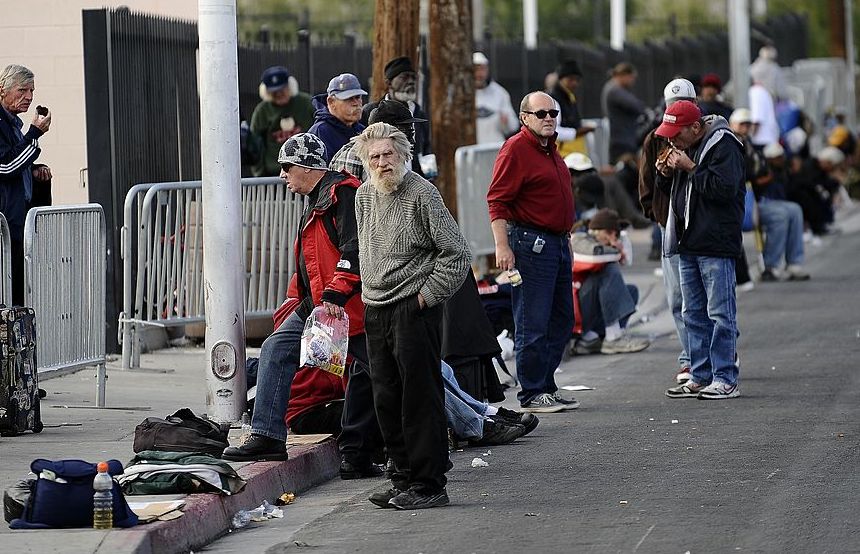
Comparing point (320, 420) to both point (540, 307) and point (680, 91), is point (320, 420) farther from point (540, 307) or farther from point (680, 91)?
point (680, 91)

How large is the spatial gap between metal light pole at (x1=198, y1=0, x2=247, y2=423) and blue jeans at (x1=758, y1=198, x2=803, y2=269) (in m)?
9.56

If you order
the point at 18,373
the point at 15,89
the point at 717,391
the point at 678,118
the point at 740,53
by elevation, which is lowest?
the point at 717,391

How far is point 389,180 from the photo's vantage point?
7836 millimetres

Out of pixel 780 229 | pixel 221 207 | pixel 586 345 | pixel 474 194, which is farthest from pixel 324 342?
pixel 780 229

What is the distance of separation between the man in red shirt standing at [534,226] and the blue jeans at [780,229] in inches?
301

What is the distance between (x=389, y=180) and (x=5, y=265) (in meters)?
3.05

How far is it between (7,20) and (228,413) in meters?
5.04

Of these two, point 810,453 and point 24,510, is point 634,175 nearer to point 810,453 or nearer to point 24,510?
point 810,453

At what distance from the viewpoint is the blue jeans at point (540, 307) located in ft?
34.8

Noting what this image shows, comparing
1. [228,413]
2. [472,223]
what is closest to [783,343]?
[472,223]

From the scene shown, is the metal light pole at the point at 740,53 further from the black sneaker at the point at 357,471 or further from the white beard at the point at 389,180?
the white beard at the point at 389,180

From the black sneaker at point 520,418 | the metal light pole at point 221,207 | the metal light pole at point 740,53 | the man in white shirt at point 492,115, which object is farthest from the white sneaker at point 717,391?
the metal light pole at point 740,53

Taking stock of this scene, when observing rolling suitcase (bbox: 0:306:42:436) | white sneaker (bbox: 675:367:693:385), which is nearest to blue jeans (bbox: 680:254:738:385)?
white sneaker (bbox: 675:367:693:385)

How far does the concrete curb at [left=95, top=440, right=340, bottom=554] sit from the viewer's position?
7.02 m
